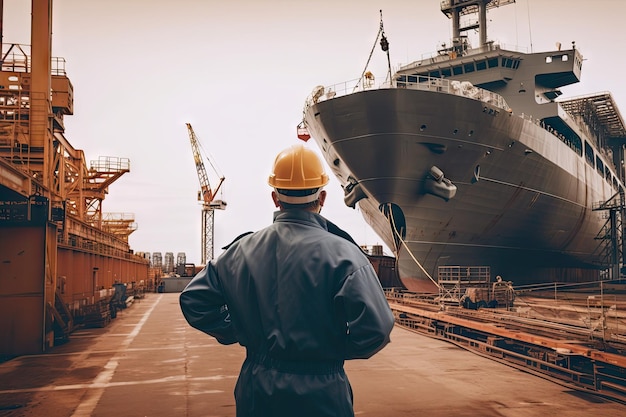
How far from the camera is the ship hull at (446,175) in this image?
19328 mm

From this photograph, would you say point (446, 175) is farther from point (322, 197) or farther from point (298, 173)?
point (298, 173)

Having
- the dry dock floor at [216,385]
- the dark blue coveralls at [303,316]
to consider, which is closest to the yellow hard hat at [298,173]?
the dark blue coveralls at [303,316]

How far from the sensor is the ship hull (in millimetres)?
19328

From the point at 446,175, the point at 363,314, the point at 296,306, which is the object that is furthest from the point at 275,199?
the point at 446,175

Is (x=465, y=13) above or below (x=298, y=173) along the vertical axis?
above

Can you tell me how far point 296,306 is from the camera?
242 cm

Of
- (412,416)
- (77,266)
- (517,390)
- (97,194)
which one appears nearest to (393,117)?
(77,266)

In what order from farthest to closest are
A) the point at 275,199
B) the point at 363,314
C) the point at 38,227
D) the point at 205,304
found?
the point at 38,227 → the point at 275,199 → the point at 205,304 → the point at 363,314

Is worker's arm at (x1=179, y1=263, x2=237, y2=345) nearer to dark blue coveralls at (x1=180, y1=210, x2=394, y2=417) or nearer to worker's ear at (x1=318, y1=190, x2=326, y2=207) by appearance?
dark blue coveralls at (x1=180, y1=210, x2=394, y2=417)

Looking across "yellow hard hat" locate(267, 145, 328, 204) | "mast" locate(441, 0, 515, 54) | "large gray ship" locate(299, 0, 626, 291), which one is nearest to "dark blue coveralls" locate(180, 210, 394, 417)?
"yellow hard hat" locate(267, 145, 328, 204)

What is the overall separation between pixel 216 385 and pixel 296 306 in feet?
21.8

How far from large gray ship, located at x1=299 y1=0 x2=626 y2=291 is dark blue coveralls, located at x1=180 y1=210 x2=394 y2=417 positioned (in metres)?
16.9

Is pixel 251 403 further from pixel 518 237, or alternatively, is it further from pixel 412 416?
pixel 518 237

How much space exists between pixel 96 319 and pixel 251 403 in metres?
16.4
